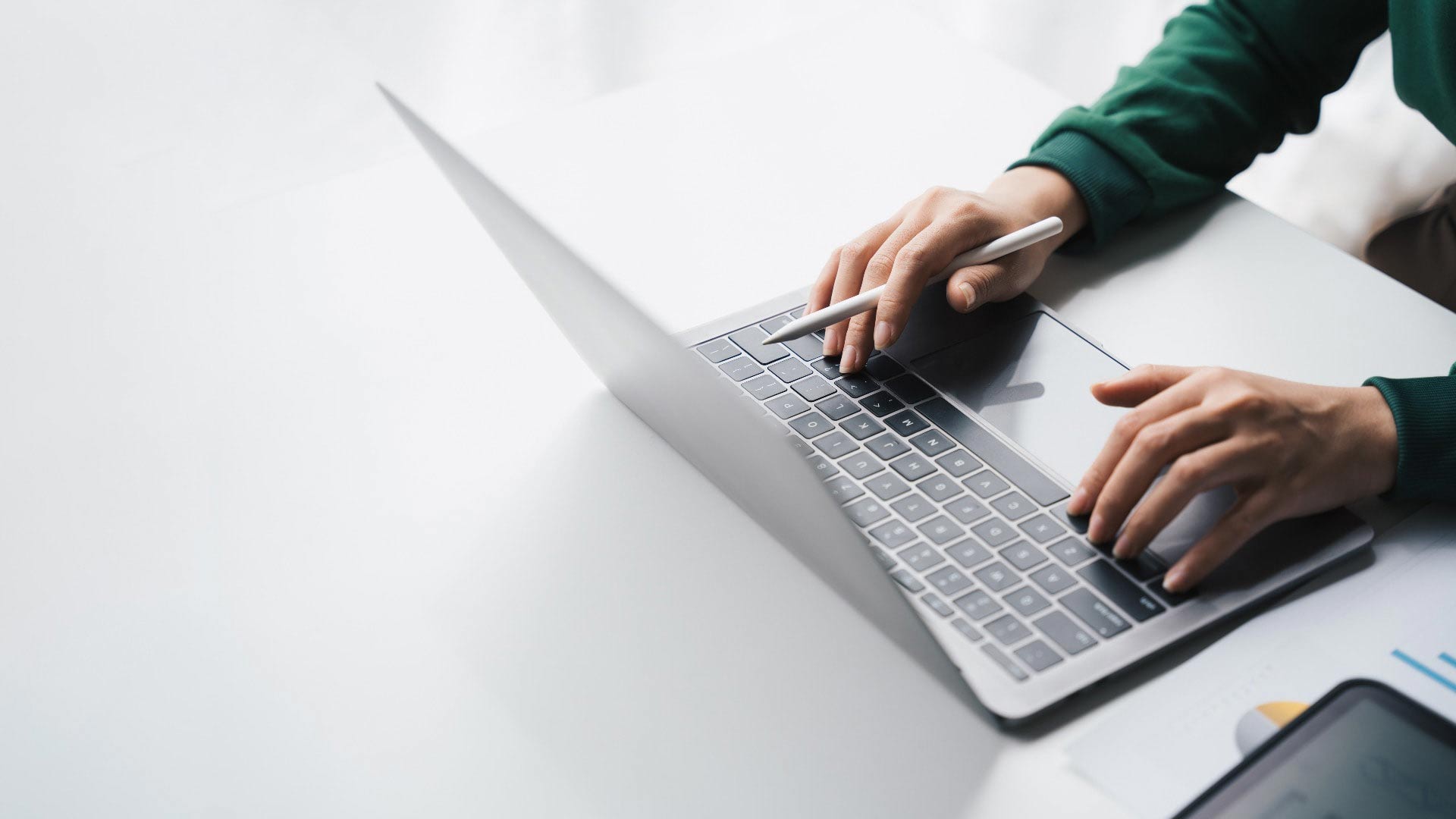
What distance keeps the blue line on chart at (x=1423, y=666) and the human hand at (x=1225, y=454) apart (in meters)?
0.08

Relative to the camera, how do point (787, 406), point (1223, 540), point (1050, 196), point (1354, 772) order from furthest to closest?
point (1050, 196) → point (787, 406) → point (1223, 540) → point (1354, 772)

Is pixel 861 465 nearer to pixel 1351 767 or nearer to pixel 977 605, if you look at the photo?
pixel 977 605

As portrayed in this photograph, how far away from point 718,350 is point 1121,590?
27 cm

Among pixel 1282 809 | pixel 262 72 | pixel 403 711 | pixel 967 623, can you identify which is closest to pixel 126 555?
pixel 403 711

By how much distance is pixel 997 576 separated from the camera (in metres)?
0.55

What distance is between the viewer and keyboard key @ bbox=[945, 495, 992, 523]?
588mm

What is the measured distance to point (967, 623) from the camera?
53 centimetres

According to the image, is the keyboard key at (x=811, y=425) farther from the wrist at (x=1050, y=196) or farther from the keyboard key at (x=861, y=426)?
the wrist at (x=1050, y=196)

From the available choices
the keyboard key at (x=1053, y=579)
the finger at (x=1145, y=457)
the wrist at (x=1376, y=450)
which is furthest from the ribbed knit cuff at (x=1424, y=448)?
the keyboard key at (x=1053, y=579)

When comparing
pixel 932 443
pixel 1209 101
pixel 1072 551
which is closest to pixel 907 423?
pixel 932 443

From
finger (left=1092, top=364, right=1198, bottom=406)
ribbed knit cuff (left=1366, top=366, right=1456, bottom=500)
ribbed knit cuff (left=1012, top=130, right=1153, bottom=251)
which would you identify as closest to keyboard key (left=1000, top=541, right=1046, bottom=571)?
finger (left=1092, top=364, right=1198, bottom=406)

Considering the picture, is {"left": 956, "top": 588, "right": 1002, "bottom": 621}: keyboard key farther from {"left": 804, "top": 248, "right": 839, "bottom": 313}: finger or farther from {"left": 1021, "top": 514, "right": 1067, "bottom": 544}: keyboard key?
{"left": 804, "top": 248, "right": 839, "bottom": 313}: finger

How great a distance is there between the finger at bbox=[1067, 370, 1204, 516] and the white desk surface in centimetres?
11

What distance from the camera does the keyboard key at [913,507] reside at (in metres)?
0.59
